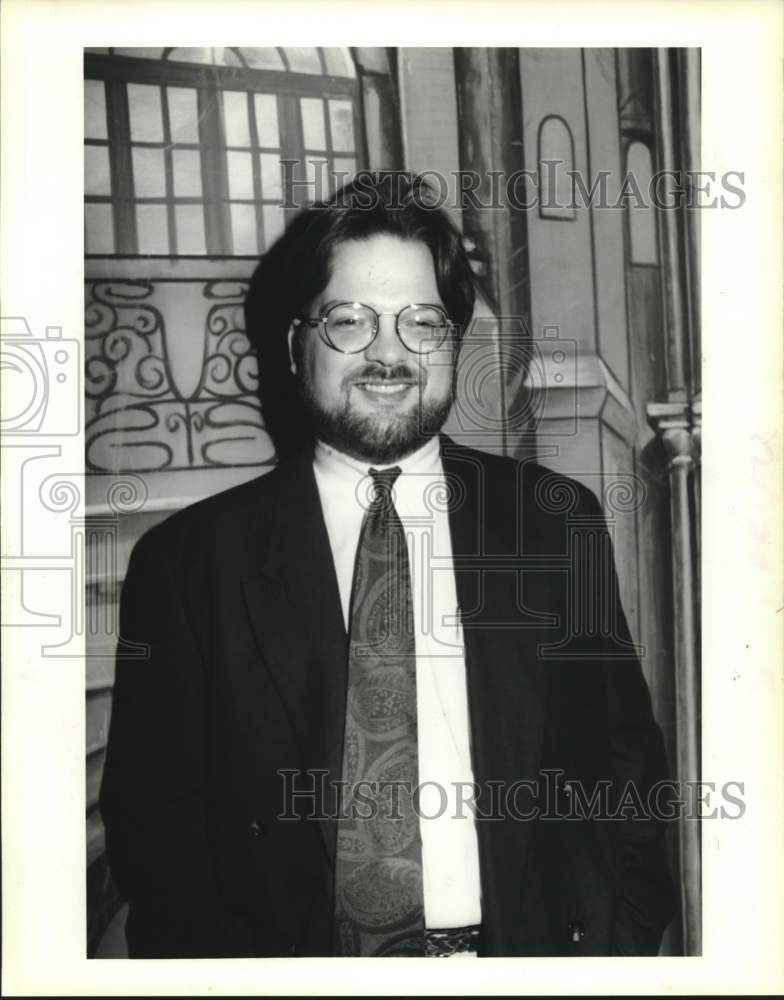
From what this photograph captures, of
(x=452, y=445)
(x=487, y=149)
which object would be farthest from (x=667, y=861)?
(x=487, y=149)

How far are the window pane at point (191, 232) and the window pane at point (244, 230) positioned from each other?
59 mm

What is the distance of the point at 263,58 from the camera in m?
1.83

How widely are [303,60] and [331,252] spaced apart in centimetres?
36

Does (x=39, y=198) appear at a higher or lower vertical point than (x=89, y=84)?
lower

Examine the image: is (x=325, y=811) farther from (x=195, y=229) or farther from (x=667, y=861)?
(x=195, y=229)

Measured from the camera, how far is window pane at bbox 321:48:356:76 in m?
1.83

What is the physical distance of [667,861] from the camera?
1.90 meters

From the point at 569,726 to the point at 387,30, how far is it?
1.32m

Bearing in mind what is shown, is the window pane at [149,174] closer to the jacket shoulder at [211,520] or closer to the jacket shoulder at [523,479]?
the jacket shoulder at [211,520]

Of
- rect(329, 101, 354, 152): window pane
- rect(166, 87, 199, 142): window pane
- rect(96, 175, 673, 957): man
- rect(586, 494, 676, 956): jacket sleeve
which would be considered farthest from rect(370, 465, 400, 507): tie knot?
rect(166, 87, 199, 142): window pane

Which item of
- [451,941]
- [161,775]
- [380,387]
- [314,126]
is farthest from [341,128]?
[451,941]

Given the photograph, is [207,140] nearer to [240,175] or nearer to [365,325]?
[240,175]

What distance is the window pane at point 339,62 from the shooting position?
72.1 inches

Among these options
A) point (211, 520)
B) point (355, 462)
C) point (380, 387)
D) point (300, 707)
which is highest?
point (380, 387)
